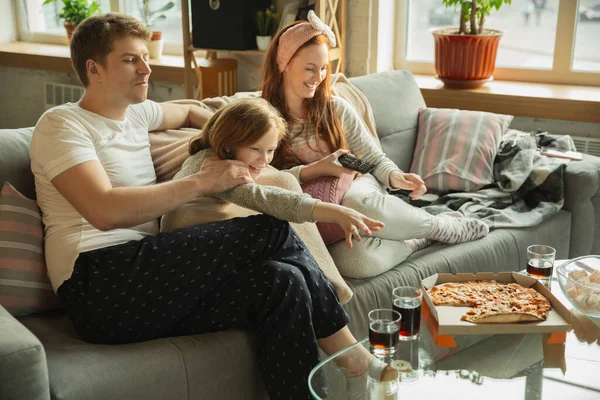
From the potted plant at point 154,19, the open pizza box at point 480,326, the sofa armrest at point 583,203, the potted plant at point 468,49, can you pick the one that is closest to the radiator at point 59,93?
the potted plant at point 154,19

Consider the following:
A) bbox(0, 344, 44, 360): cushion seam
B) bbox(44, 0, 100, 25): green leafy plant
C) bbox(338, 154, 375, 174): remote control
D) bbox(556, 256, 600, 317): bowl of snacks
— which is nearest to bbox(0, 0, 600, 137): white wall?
bbox(44, 0, 100, 25): green leafy plant

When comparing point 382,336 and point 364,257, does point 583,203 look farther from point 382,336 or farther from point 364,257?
point 382,336

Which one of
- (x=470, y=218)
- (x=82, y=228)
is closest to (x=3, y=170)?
(x=82, y=228)

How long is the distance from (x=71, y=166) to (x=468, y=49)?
236 centimetres

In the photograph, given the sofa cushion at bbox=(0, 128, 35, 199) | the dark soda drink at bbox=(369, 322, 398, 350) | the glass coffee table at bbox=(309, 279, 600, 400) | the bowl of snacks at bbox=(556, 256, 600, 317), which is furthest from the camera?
the sofa cushion at bbox=(0, 128, 35, 199)

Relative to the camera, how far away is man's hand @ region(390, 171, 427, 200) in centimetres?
247

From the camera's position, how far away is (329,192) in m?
2.33

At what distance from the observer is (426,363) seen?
1.65m

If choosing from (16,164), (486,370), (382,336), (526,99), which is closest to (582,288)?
(486,370)

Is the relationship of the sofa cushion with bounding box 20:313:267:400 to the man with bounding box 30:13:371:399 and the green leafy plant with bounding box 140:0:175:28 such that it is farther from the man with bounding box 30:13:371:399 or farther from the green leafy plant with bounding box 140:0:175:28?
the green leafy plant with bounding box 140:0:175:28

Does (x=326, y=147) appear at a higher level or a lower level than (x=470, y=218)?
higher

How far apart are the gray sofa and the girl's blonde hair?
0.50 m

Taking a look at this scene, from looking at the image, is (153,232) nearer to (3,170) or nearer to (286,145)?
(3,170)

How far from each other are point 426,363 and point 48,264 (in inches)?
38.2
